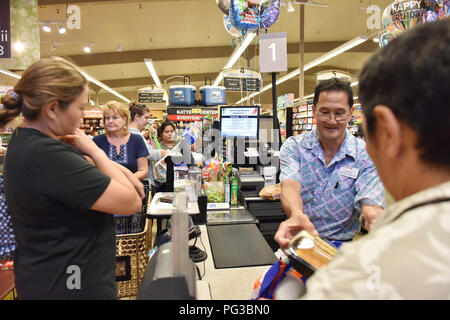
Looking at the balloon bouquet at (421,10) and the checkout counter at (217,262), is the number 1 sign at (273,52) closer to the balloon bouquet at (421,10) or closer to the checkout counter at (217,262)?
the balloon bouquet at (421,10)

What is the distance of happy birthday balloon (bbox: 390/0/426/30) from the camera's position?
9.53 feet

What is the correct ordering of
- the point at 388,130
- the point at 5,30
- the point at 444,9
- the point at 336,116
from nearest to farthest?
the point at 388,130
the point at 336,116
the point at 444,9
the point at 5,30

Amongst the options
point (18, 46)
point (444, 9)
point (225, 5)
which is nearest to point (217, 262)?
point (444, 9)

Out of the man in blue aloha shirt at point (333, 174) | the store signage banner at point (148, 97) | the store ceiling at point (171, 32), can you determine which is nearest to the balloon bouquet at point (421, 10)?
the man in blue aloha shirt at point (333, 174)

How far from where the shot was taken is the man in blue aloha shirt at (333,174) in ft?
5.49

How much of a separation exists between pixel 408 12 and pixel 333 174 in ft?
7.54

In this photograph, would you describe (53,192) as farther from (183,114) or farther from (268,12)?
(183,114)

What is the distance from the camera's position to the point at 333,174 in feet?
5.74

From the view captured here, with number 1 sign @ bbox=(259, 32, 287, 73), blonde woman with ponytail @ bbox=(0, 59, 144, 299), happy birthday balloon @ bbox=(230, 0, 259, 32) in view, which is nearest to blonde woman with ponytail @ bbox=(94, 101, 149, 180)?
number 1 sign @ bbox=(259, 32, 287, 73)

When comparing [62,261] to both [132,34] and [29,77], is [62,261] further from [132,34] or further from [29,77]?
[132,34]

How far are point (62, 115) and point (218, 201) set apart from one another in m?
1.77

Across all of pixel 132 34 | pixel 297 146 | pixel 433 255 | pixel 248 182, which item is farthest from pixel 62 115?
pixel 132 34

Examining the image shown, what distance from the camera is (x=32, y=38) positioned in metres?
4.55
